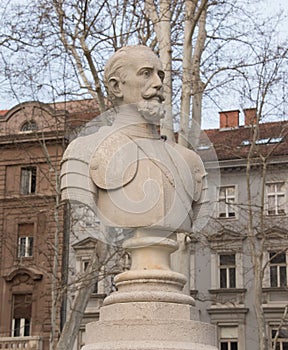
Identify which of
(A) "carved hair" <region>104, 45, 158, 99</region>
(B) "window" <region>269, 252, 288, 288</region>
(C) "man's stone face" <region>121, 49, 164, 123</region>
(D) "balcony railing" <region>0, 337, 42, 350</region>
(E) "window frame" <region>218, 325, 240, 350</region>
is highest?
(B) "window" <region>269, 252, 288, 288</region>

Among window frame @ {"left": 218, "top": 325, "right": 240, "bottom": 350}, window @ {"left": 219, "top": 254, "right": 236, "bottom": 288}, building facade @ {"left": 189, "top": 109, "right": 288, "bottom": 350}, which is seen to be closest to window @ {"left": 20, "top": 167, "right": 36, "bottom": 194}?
building facade @ {"left": 189, "top": 109, "right": 288, "bottom": 350}

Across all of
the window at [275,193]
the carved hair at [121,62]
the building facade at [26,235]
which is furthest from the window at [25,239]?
the carved hair at [121,62]

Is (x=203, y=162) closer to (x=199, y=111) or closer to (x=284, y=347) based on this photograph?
(x=199, y=111)

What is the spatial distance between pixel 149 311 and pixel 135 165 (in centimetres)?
78

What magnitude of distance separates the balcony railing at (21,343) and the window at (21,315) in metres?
2.18

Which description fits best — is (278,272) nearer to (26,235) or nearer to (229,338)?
(229,338)

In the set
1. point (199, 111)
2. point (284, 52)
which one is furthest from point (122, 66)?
point (284, 52)

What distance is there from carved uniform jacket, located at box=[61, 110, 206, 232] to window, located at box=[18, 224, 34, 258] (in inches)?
778

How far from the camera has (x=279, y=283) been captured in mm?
21422

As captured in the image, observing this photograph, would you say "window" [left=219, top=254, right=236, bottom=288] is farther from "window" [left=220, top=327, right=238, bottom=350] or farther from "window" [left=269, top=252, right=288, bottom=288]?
"window" [left=220, top=327, right=238, bottom=350]

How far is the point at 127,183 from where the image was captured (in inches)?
151

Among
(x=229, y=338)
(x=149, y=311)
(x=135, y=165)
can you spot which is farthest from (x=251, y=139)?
(x=149, y=311)

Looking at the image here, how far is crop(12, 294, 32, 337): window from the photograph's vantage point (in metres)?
22.5

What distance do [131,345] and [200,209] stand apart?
1034 mm
